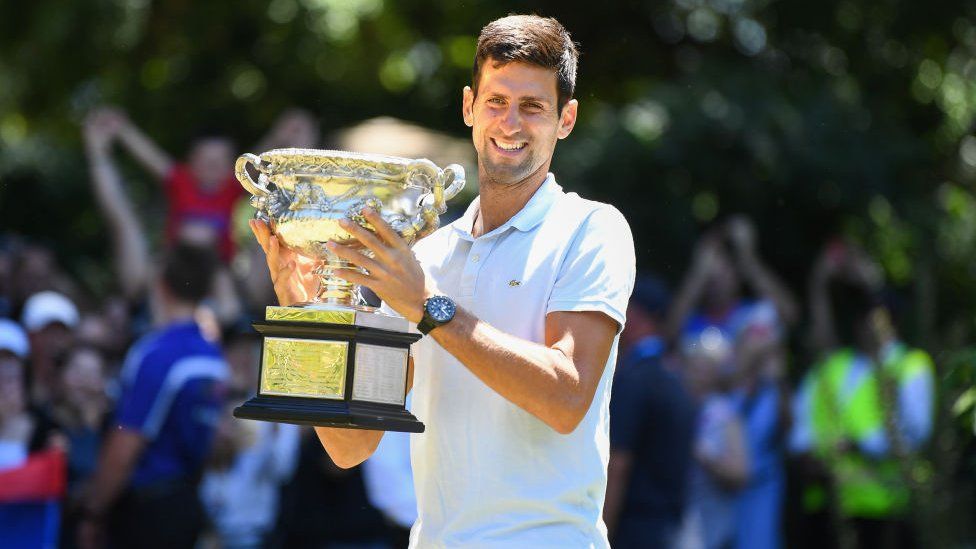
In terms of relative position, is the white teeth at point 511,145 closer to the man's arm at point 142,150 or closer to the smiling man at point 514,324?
the smiling man at point 514,324

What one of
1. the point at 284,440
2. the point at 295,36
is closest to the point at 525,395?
the point at 284,440

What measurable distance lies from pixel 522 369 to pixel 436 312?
21cm

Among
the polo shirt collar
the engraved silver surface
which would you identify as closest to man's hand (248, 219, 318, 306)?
the engraved silver surface

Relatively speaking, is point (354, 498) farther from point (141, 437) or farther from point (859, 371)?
point (859, 371)

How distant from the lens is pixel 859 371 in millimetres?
8844

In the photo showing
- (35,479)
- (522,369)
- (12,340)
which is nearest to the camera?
(522,369)

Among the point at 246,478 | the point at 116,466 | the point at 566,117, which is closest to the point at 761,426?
the point at 246,478

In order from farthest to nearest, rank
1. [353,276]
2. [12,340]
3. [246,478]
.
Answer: [246,478], [12,340], [353,276]

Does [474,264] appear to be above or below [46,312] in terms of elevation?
below

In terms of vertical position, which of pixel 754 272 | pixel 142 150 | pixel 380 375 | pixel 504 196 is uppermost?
pixel 142 150

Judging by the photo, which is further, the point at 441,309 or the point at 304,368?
the point at 304,368

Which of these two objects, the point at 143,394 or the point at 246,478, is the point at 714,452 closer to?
the point at 246,478

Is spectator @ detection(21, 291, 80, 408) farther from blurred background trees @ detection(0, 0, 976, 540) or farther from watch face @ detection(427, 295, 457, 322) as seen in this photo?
watch face @ detection(427, 295, 457, 322)

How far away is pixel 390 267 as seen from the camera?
338cm
